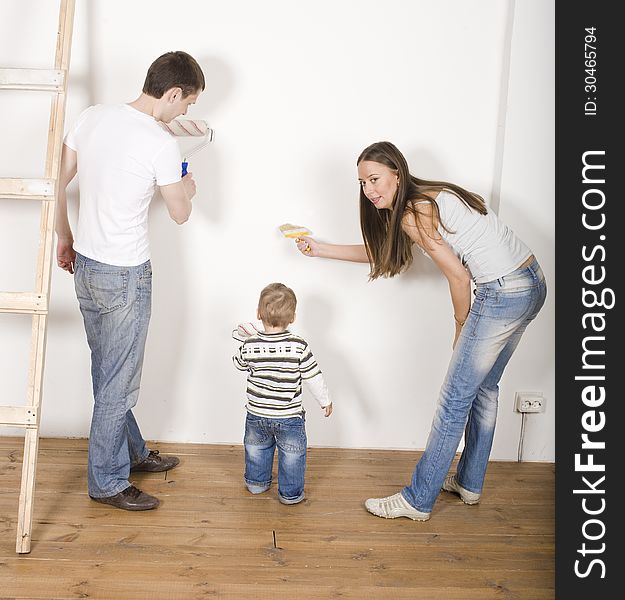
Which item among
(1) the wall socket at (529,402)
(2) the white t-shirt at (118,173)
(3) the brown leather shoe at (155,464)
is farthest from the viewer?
(1) the wall socket at (529,402)

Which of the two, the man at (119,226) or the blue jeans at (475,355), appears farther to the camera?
the blue jeans at (475,355)

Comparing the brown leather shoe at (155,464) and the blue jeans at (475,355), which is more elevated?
the blue jeans at (475,355)

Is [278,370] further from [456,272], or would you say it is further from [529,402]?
[529,402]

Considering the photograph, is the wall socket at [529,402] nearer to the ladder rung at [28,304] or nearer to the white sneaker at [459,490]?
the white sneaker at [459,490]

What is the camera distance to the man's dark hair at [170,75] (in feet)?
9.09

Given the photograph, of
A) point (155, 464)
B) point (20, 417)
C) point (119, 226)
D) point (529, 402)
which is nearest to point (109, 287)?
point (119, 226)

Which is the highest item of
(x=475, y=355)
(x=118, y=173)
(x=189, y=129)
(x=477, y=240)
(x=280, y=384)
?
(x=189, y=129)

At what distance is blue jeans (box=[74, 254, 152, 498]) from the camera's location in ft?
9.26

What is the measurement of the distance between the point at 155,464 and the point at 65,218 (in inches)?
38.5

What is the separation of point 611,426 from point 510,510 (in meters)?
0.82

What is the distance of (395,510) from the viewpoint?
297cm

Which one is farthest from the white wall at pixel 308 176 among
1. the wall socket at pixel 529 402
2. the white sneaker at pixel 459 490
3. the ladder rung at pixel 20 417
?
the ladder rung at pixel 20 417

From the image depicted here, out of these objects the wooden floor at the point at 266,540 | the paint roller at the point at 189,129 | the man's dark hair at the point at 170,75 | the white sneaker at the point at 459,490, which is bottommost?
the wooden floor at the point at 266,540

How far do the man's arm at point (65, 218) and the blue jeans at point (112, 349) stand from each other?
23cm
